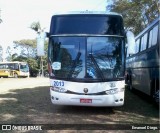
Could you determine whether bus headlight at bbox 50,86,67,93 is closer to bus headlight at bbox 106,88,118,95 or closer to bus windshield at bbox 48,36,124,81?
bus windshield at bbox 48,36,124,81

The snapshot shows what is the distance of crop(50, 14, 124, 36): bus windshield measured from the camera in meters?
11.7

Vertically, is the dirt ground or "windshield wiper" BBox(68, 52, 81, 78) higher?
"windshield wiper" BBox(68, 52, 81, 78)

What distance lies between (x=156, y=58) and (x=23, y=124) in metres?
5.39

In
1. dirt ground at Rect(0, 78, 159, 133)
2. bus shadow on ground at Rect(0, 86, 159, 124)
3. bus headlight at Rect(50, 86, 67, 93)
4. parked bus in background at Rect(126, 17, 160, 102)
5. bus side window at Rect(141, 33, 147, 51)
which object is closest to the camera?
dirt ground at Rect(0, 78, 159, 133)

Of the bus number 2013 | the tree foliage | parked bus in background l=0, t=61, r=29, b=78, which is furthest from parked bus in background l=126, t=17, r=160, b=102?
parked bus in background l=0, t=61, r=29, b=78

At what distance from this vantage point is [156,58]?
12.3 metres

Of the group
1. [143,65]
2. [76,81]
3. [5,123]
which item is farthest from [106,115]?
[143,65]

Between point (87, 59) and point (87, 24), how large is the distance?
1.25 m

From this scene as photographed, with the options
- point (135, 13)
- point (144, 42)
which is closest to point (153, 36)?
point (144, 42)

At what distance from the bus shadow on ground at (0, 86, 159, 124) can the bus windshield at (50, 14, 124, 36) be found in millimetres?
2689

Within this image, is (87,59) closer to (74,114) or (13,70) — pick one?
(74,114)

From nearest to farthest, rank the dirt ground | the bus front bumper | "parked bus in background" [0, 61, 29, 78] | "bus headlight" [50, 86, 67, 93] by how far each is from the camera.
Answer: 1. the dirt ground
2. the bus front bumper
3. "bus headlight" [50, 86, 67, 93]
4. "parked bus in background" [0, 61, 29, 78]

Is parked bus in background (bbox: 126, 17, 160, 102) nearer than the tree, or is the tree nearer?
parked bus in background (bbox: 126, 17, 160, 102)

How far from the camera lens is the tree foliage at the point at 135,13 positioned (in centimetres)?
3027
